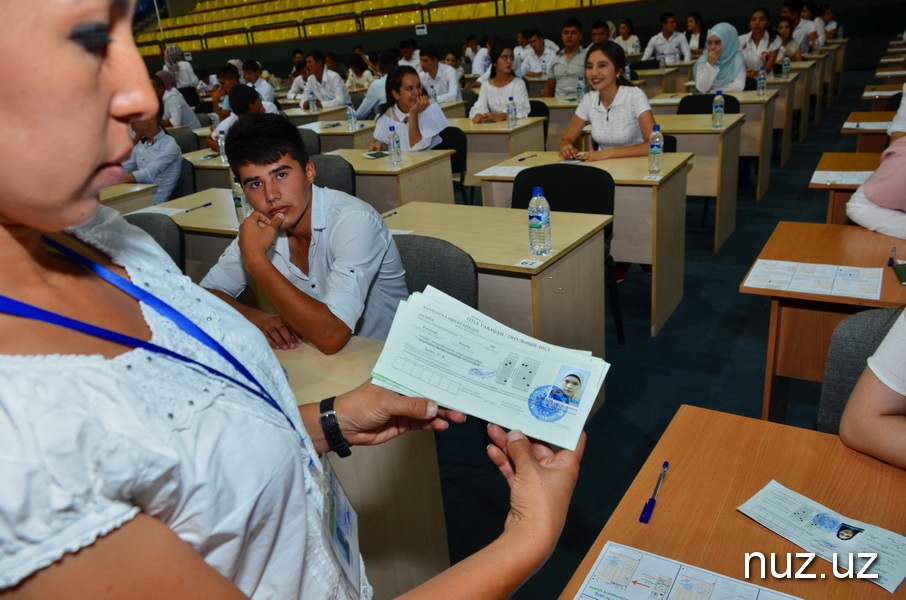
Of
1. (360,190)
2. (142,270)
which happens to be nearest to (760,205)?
(360,190)

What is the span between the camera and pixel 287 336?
193 centimetres

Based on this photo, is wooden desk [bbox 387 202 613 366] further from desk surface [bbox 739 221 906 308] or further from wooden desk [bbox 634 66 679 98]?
wooden desk [bbox 634 66 679 98]

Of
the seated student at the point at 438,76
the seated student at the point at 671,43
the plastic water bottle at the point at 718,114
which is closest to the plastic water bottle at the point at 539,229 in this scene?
the plastic water bottle at the point at 718,114

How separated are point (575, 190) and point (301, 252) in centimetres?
145

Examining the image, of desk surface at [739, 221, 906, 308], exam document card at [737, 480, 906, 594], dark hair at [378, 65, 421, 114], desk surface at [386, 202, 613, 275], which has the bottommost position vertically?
exam document card at [737, 480, 906, 594]

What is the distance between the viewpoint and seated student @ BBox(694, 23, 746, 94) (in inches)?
227

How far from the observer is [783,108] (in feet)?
A: 19.8

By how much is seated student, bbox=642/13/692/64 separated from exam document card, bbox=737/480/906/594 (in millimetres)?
9429

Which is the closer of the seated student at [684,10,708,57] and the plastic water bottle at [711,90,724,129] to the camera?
the plastic water bottle at [711,90,724,129]

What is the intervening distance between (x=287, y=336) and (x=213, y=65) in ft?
52.2

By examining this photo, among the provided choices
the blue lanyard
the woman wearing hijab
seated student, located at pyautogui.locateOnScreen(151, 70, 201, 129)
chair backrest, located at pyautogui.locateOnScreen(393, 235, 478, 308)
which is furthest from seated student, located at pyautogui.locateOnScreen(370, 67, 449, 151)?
the woman wearing hijab

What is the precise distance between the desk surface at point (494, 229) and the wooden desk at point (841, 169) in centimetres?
119

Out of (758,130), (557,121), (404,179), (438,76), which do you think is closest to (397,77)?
(404,179)

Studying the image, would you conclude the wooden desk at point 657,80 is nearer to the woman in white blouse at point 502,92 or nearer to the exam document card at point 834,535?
the woman in white blouse at point 502,92
